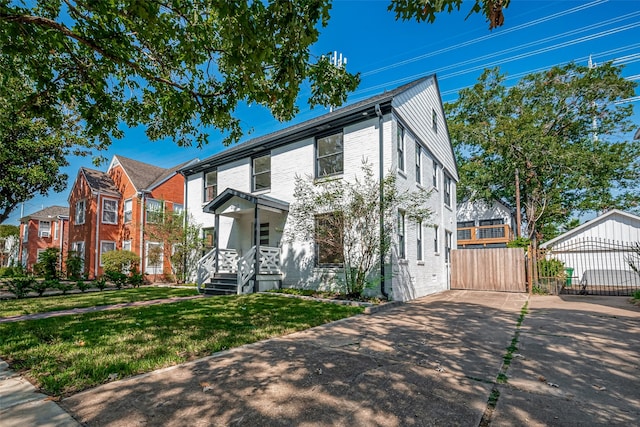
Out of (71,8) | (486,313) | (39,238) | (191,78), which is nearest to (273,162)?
(191,78)

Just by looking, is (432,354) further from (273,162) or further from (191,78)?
(273,162)

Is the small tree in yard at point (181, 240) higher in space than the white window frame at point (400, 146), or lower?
lower

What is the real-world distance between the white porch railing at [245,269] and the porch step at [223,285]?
324 millimetres

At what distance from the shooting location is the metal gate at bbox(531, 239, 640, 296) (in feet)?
44.5

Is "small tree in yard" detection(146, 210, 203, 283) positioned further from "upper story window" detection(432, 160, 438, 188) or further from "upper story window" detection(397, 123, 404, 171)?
"upper story window" detection(432, 160, 438, 188)

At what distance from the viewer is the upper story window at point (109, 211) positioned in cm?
2158

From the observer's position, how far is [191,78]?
731 centimetres

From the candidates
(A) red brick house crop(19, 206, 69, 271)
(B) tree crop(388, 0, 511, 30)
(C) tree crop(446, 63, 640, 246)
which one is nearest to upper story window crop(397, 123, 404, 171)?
(B) tree crop(388, 0, 511, 30)

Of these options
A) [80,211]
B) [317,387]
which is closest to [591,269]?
[317,387]

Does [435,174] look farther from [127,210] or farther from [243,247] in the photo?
[127,210]

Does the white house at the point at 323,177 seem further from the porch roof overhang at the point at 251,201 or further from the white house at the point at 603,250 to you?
the white house at the point at 603,250

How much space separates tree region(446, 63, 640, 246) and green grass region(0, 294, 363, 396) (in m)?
20.4

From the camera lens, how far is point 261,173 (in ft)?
45.0

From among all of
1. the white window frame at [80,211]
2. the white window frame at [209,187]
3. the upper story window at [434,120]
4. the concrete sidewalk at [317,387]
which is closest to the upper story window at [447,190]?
the upper story window at [434,120]
